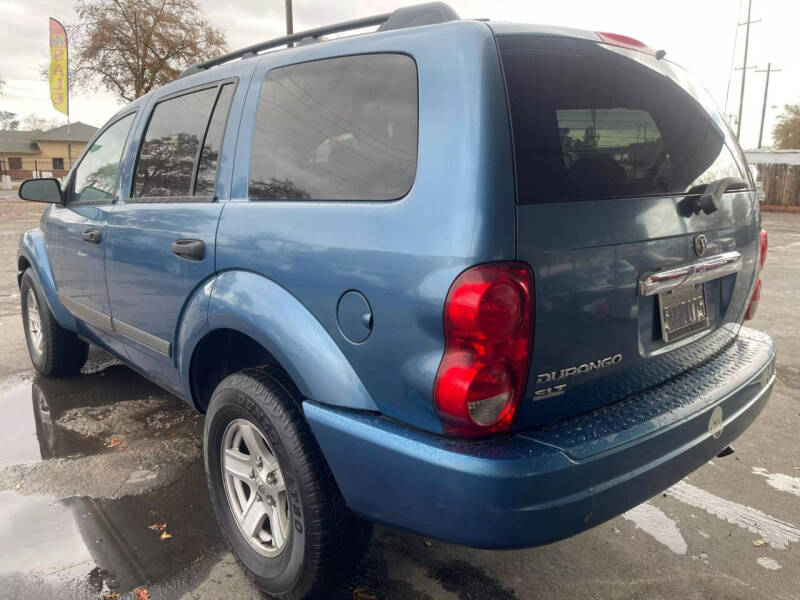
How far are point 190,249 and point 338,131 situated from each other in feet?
2.75

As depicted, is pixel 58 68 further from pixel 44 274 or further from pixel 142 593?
pixel 142 593

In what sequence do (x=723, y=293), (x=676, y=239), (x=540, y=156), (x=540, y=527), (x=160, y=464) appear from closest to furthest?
(x=540, y=527), (x=540, y=156), (x=676, y=239), (x=723, y=293), (x=160, y=464)

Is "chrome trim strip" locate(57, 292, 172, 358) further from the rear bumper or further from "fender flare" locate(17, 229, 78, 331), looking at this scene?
the rear bumper

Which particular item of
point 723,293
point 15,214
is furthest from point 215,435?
point 15,214

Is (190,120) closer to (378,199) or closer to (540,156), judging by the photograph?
(378,199)

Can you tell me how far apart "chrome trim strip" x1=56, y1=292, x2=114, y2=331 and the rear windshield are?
2.51 meters

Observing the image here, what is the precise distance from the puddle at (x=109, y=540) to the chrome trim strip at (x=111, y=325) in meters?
0.72

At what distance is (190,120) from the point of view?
2846 millimetres

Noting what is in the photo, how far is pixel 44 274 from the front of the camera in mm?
4203

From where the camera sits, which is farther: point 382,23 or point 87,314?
point 87,314

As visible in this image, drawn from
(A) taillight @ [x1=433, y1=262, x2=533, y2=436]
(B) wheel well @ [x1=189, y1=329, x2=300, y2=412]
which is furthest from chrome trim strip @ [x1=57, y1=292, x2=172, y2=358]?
(A) taillight @ [x1=433, y1=262, x2=533, y2=436]

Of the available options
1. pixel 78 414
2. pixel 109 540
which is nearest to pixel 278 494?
pixel 109 540

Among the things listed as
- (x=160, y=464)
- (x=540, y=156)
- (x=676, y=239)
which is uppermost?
(x=540, y=156)

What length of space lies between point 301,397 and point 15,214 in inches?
939
